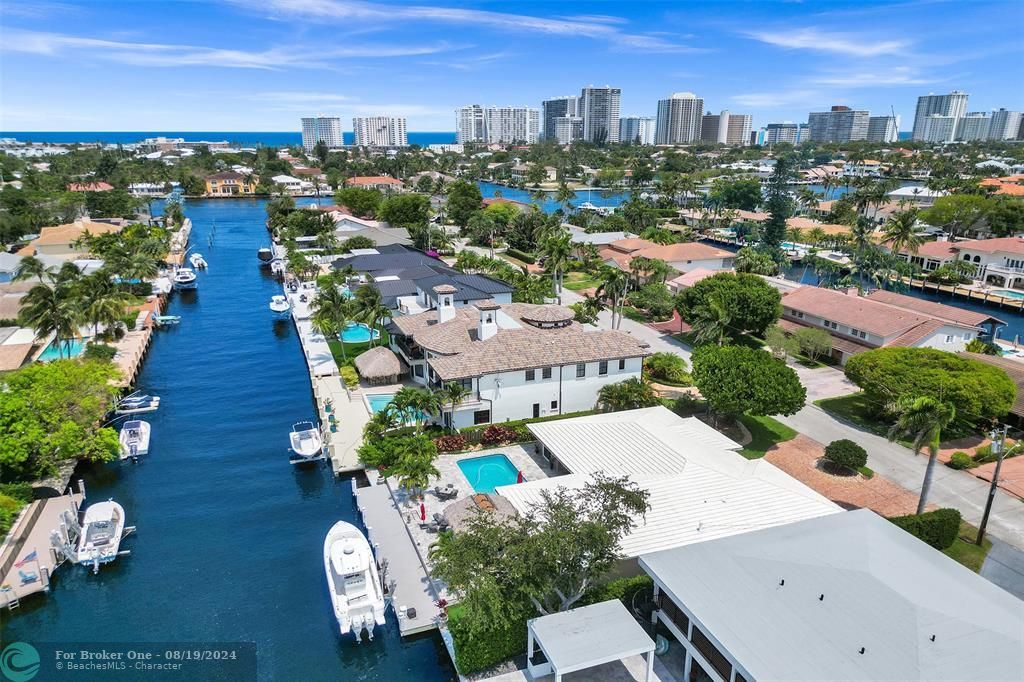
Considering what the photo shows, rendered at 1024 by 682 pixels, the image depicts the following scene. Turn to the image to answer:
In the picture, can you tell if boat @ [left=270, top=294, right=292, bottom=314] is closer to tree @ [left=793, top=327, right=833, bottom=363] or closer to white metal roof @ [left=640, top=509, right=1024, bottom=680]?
tree @ [left=793, top=327, right=833, bottom=363]

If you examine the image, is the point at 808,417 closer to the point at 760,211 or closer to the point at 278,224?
the point at 278,224

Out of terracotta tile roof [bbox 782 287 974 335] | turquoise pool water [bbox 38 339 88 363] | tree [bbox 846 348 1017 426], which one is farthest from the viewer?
turquoise pool water [bbox 38 339 88 363]

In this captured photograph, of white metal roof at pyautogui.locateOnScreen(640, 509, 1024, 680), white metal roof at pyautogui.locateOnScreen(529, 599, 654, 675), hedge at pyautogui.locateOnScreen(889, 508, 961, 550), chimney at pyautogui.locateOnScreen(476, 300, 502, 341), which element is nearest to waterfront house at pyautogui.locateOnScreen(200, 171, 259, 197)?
chimney at pyautogui.locateOnScreen(476, 300, 502, 341)

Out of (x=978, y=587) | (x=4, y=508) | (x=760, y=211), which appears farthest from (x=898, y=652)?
(x=760, y=211)

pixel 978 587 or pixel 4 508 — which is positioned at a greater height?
pixel 978 587

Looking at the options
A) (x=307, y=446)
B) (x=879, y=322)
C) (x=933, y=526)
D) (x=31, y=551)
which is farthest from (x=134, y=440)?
(x=879, y=322)

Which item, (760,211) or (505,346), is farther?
(760,211)
